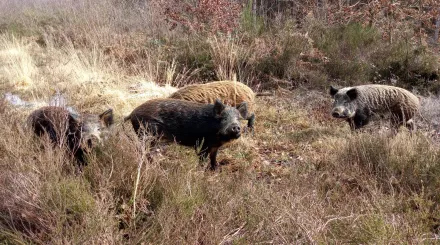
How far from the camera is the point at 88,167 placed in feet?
12.7

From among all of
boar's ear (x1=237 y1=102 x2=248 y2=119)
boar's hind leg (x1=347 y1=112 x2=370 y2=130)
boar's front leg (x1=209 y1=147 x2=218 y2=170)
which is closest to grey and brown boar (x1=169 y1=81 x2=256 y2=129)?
boar's ear (x1=237 y1=102 x2=248 y2=119)

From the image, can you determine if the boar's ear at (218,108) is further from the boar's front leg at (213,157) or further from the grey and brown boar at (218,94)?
the grey and brown boar at (218,94)

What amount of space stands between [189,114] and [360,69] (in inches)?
213

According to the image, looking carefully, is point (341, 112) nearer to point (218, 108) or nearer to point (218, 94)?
point (218, 94)

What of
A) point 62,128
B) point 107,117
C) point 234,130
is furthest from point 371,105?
point 62,128

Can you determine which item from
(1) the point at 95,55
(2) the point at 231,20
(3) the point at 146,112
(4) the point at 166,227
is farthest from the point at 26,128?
(2) the point at 231,20

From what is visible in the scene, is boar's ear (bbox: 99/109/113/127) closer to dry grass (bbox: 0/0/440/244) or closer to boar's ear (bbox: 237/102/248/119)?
dry grass (bbox: 0/0/440/244)

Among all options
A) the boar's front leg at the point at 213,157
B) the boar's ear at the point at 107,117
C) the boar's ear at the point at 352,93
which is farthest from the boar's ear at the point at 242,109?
the boar's ear at the point at 352,93

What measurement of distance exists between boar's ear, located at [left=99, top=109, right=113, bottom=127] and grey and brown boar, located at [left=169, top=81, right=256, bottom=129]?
1.43 metres

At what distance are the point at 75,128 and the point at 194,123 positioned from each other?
4.20ft

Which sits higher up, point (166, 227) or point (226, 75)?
point (166, 227)

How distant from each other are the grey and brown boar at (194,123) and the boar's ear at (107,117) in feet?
0.99

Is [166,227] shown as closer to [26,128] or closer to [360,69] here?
[26,128]

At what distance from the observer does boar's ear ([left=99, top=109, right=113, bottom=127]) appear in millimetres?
4886
